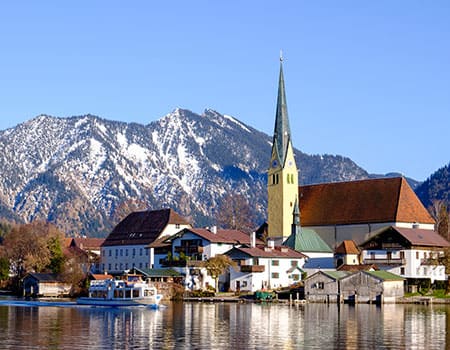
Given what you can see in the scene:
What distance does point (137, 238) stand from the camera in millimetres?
127750

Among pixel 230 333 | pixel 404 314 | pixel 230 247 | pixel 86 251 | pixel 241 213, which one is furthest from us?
pixel 241 213

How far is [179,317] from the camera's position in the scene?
65.8 meters

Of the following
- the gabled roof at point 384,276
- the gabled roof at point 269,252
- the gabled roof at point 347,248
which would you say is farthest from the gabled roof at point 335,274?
the gabled roof at point 347,248

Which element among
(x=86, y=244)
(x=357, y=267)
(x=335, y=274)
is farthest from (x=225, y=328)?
A: (x=86, y=244)

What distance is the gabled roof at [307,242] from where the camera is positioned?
11288 cm

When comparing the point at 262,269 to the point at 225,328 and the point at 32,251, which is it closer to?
the point at 32,251

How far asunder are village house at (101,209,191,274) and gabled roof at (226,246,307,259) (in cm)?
1931

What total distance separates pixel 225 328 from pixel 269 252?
49.6 m

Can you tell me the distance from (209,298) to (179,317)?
1098 inches

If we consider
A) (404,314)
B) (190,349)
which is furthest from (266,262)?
(190,349)

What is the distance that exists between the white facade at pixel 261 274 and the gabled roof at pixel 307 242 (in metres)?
7.27

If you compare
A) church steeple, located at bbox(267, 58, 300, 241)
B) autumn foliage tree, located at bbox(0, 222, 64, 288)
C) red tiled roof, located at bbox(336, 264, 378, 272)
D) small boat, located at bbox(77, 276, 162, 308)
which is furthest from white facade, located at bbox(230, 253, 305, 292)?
autumn foliage tree, located at bbox(0, 222, 64, 288)

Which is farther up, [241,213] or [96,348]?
[241,213]

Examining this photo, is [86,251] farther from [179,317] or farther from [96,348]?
[96,348]
